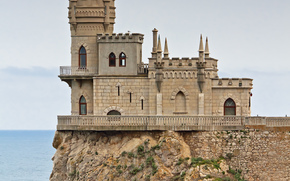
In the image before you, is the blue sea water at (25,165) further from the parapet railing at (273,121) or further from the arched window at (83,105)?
the parapet railing at (273,121)

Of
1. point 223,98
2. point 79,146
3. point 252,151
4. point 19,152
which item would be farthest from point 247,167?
point 19,152

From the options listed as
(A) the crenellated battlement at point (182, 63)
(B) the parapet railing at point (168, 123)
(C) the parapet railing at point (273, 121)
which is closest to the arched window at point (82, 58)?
(A) the crenellated battlement at point (182, 63)

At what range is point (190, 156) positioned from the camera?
67312 millimetres

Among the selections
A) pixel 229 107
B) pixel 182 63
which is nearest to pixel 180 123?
pixel 229 107

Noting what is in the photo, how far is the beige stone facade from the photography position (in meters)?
70.8

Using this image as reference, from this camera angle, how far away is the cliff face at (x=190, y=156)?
66.6 metres

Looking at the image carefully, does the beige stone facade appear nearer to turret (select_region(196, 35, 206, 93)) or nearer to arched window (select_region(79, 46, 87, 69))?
turret (select_region(196, 35, 206, 93))

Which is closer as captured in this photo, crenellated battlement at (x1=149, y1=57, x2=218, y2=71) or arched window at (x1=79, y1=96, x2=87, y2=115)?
crenellated battlement at (x1=149, y1=57, x2=218, y2=71)

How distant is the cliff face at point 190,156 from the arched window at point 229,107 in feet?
11.5

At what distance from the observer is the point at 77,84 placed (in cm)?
7256

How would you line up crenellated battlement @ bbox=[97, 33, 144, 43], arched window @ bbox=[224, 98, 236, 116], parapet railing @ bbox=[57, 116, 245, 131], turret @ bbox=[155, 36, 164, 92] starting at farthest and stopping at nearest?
crenellated battlement @ bbox=[97, 33, 144, 43], arched window @ bbox=[224, 98, 236, 116], turret @ bbox=[155, 36, 164, 92], parapet railing @ bbox=[57, 116, 245, 131]

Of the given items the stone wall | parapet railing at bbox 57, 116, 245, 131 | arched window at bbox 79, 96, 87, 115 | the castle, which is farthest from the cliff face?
arched window at bbox 79, 96, 87, 115

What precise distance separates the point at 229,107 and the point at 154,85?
18.7ft

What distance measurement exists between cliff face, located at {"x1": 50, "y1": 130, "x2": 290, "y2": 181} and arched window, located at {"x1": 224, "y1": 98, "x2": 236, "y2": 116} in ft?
11.5
